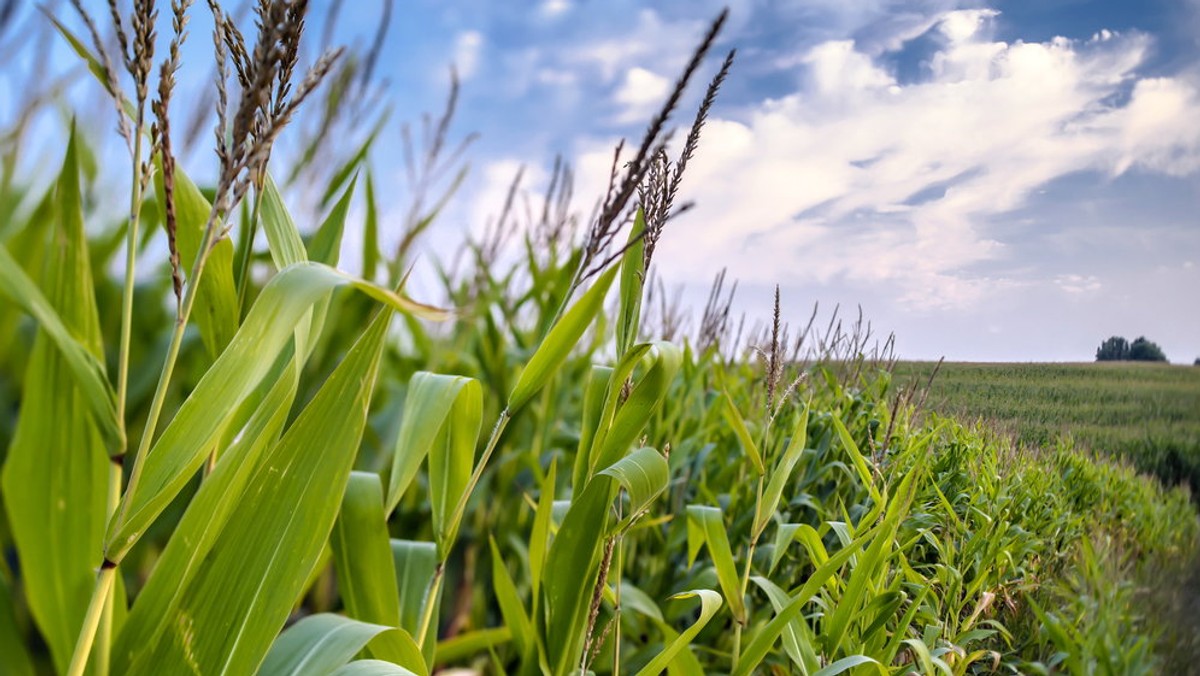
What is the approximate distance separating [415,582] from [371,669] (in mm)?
390

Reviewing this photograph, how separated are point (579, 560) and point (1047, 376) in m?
0.57

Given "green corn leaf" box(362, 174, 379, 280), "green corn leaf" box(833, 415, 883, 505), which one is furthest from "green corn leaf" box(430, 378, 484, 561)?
"green corn leaf" box(362, 174, 379, 280)

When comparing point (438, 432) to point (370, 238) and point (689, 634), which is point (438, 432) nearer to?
point (689, 634)

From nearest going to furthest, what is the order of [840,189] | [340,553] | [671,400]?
[840,189] < [340,553] < [671,400]

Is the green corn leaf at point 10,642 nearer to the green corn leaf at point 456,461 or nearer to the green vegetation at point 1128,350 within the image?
the green corn leaf at point 456,461

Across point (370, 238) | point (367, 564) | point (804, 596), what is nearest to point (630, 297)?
point (804, 596)

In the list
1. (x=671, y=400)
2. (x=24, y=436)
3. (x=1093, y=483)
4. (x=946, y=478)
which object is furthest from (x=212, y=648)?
(x=671, y=400)

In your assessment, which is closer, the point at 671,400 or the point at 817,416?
the point at 817,416

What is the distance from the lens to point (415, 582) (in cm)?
132

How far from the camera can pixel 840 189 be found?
3.55ft

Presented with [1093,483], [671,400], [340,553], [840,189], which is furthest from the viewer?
[671,400]

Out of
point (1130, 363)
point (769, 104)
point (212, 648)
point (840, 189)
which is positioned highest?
point (769, 104)

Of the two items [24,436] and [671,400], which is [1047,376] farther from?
[671,400]

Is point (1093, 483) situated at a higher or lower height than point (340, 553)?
higher
